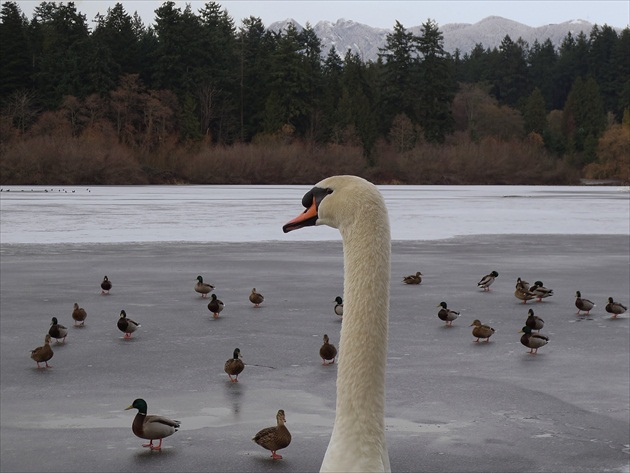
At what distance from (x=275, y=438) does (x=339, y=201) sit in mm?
3441

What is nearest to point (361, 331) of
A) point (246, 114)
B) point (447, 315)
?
point (447, 315)

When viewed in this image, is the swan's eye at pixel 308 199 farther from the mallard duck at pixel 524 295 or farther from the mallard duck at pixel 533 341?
the mallard duck at pixel 524 295

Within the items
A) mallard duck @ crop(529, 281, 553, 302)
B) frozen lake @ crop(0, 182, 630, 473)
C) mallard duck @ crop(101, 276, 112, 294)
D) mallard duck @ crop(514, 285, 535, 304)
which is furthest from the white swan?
mallard duck @ crop(101, 276, 112, 294)

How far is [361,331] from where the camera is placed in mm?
2893

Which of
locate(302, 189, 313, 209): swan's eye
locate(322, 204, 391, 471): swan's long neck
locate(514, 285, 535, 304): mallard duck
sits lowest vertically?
locate(514, 285, 535, 304): mallard duck

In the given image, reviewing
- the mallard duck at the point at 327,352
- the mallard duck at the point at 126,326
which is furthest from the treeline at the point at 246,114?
the mallard duck at the point at 327,352

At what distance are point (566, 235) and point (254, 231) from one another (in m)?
7.80

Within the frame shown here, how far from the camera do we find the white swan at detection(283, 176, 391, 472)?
275cm

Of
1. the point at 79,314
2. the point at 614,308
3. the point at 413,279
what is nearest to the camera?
the point at 79,314

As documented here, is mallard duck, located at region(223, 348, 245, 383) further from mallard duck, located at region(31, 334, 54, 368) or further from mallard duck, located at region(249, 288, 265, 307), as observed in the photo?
mallard duck, located at region(249, 288, 265, 307)

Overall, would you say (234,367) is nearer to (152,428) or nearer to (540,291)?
(152,428)

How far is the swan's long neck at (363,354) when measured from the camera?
2.74 m

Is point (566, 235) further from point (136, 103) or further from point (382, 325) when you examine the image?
point (136, 103)

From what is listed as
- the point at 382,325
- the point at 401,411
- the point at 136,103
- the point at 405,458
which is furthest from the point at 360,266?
the point at 136,103
